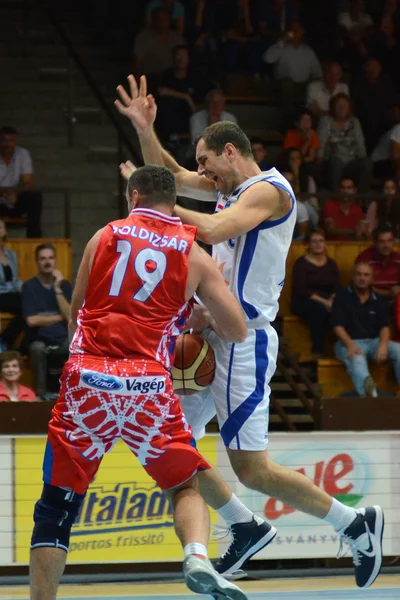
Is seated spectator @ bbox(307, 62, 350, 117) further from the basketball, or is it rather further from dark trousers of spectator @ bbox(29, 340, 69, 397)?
the basketball

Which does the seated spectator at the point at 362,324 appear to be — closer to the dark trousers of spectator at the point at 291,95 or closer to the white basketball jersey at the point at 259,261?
the dark trousers of spectator at the point at 291,95

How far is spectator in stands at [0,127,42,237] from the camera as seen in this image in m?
11.4

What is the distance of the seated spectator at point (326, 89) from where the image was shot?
13516 millimetres

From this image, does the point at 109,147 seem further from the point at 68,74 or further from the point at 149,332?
the point at 149,332

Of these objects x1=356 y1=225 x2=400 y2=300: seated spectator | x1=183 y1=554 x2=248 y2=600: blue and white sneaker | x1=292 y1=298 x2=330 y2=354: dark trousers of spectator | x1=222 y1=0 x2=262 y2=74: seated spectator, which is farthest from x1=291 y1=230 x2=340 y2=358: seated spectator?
x1=183 y1=554 x2=248 y2=600: blue and white sneaker

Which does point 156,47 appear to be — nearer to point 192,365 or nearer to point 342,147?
point 342,147

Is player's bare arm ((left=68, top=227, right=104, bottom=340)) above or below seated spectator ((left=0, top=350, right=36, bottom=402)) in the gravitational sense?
above

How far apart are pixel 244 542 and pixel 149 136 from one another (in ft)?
7.21

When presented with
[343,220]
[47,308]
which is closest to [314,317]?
[343,220]

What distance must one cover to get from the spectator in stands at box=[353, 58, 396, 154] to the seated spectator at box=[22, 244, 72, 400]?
16.3 ft

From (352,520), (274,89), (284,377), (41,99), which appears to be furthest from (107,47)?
(352,520)

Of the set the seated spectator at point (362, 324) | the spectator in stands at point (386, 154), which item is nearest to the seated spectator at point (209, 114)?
the spectator in stands at point (386, 154)

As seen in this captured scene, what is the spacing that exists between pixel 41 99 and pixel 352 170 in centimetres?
397

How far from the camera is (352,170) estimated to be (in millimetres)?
12789
